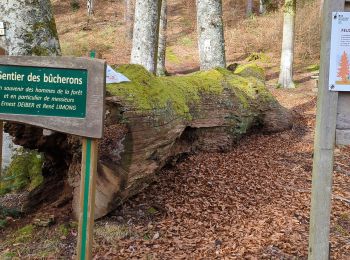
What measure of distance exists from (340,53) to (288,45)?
12.2 m

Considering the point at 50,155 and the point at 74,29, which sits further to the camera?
the point at 74,29

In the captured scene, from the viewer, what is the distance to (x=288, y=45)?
14.7 meters

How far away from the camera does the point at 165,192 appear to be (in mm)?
5273

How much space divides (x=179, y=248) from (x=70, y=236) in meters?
1.13

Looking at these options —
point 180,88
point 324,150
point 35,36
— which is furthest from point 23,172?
point 324,150

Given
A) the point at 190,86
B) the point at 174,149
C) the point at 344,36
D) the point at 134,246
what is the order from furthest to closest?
the point at 190,86 < the point at 174,149 < the point at 134,246 < the point at 344,36

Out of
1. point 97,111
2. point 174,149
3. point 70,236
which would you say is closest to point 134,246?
point 70,236

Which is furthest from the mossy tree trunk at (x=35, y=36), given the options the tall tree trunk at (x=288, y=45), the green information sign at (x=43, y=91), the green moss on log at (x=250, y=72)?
the tall tree trunk at (x=288, y=45)

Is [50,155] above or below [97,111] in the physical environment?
below

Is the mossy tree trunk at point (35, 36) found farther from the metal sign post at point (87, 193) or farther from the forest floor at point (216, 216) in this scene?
the metal sign post at point (87, 193)

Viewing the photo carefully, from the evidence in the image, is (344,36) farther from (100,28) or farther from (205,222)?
(100,28)

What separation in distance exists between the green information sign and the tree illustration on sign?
6.21 ft

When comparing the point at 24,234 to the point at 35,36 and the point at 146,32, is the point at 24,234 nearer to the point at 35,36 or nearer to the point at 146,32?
the point at 35,36

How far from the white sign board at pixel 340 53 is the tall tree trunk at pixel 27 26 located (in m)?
3.67
